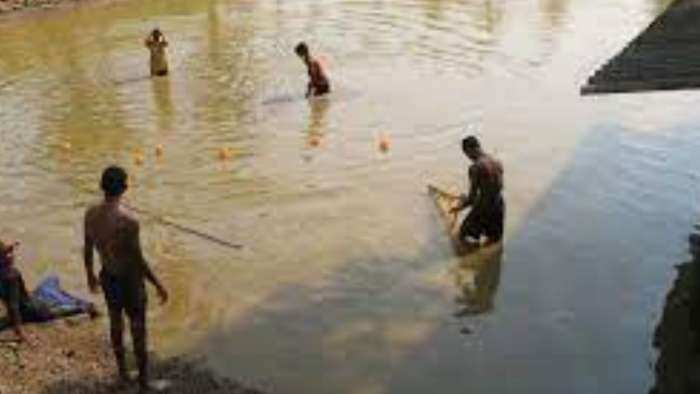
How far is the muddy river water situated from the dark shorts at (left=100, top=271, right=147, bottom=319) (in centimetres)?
142

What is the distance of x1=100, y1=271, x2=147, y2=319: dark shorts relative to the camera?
30.6 feet

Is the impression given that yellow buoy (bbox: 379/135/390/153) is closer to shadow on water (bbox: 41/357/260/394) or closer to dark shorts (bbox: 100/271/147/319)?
shadow on water (bbox: 41/357/260/394)

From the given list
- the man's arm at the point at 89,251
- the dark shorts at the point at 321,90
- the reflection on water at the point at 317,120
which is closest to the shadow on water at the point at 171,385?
the man's arm at the point at 89,251

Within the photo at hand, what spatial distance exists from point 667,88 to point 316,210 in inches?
215

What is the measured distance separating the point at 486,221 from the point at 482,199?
1.09ft

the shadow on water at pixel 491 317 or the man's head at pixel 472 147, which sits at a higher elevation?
the man's head at pixel 472 147

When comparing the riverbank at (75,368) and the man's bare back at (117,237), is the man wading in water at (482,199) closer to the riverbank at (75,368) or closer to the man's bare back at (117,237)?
the riverbank at (75,368)

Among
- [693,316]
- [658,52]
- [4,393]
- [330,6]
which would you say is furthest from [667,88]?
[330,6]

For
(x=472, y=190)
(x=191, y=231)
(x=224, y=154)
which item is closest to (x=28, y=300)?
(x=191, y=231)

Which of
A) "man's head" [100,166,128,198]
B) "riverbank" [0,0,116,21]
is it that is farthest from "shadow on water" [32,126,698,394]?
"riverbank" [0,0,116,21]

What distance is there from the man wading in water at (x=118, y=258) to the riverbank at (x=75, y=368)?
0.49 metres

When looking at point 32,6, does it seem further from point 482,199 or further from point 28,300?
point 28,300

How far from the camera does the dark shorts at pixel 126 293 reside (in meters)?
9.34

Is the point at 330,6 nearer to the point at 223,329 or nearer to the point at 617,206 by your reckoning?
the point at 617,206
